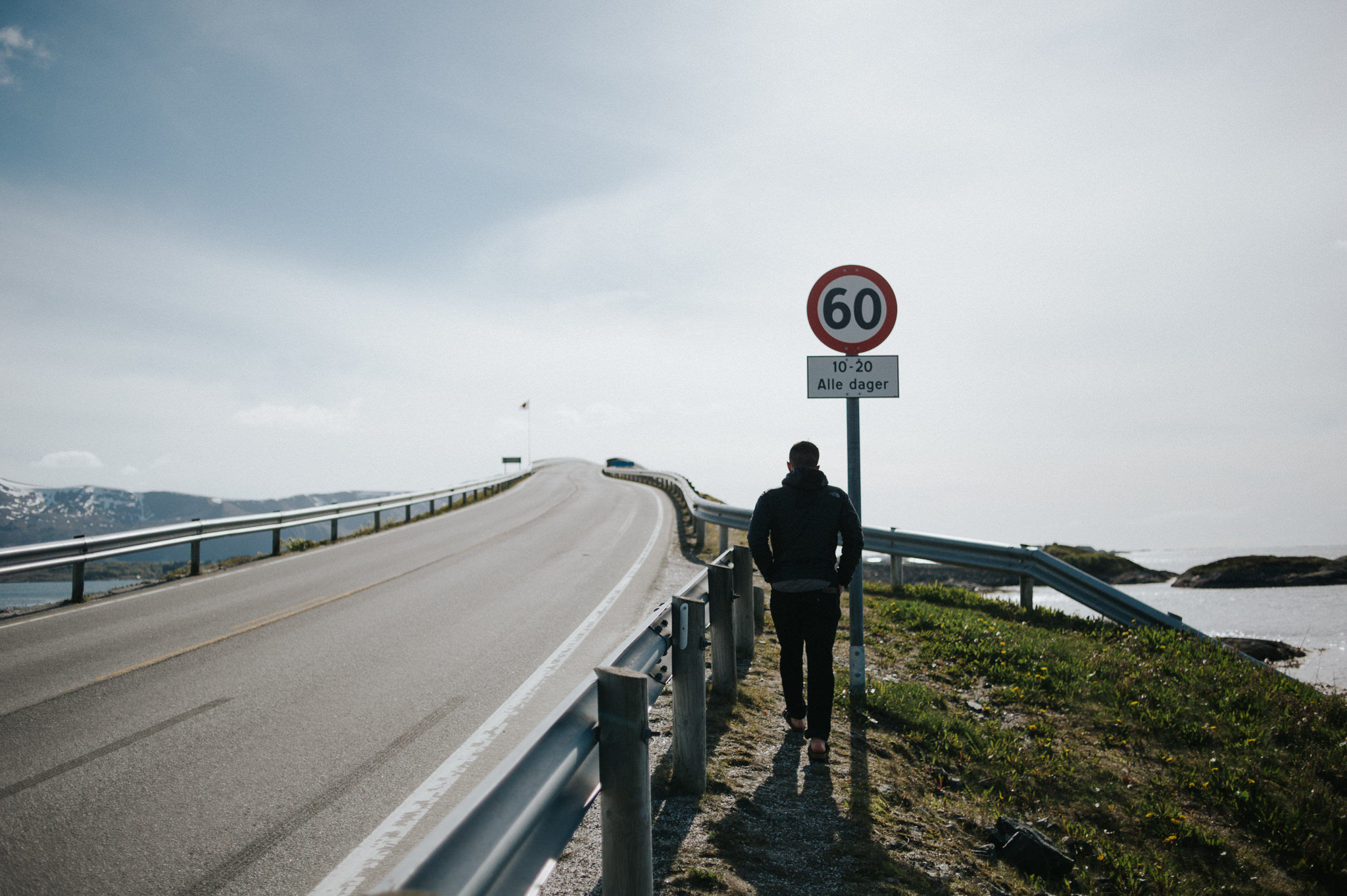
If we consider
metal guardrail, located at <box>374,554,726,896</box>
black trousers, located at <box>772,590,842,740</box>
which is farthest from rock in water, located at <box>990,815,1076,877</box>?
metal guardrail, located at <box>374,554,726,896</box>

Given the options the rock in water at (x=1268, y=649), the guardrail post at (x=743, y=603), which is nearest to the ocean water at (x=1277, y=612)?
the rock in water at (x=1268, y=649)

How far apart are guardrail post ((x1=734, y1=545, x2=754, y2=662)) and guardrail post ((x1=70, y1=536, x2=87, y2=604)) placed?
1018 centimetres

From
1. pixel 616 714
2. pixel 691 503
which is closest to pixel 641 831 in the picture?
pixel 616 714

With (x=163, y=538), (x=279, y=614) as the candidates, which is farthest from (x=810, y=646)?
(x=163, y=538)

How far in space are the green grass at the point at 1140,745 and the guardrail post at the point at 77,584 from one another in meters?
11.4

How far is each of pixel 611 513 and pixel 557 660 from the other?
1870 cm

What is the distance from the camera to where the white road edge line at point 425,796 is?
3451 mm

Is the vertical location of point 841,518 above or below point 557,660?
above

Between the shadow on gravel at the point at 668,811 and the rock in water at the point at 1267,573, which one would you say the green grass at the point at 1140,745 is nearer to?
the shadow on gravel at the point at 668,811

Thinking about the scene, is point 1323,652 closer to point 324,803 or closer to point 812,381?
point 812,381

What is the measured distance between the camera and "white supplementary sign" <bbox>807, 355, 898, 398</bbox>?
5.91 m

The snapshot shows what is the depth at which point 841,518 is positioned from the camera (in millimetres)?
5203

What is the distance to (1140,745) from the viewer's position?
6.11 m

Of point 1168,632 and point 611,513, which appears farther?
point 611,513
